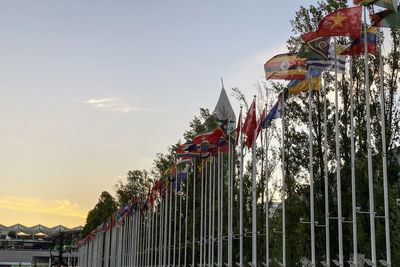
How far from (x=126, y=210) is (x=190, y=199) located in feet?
31.0

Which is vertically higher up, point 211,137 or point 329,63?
point 329,63

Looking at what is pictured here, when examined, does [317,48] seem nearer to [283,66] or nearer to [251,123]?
[283,66]

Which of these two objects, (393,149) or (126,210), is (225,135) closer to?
(393,149)

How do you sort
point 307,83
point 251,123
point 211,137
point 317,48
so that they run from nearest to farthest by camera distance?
point 317,48
point 307,83
point 251,123
point 211,137

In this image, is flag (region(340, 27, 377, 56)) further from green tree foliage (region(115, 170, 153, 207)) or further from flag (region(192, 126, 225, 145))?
green tree foliage (region(115, 170, 153, 207))

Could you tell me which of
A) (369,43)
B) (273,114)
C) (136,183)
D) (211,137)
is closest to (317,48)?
(369,43)

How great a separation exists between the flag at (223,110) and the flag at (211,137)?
2.45 feet

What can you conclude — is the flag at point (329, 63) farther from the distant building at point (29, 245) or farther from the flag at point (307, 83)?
the distant building at point (29, 245)

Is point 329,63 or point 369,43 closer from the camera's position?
point 369,43

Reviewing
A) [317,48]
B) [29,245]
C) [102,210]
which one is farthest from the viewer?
[29,245]

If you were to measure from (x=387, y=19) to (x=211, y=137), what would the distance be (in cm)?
1421

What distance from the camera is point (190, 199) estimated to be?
157ft

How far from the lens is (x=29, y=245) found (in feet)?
565

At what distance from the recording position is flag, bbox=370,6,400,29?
1642 cm
